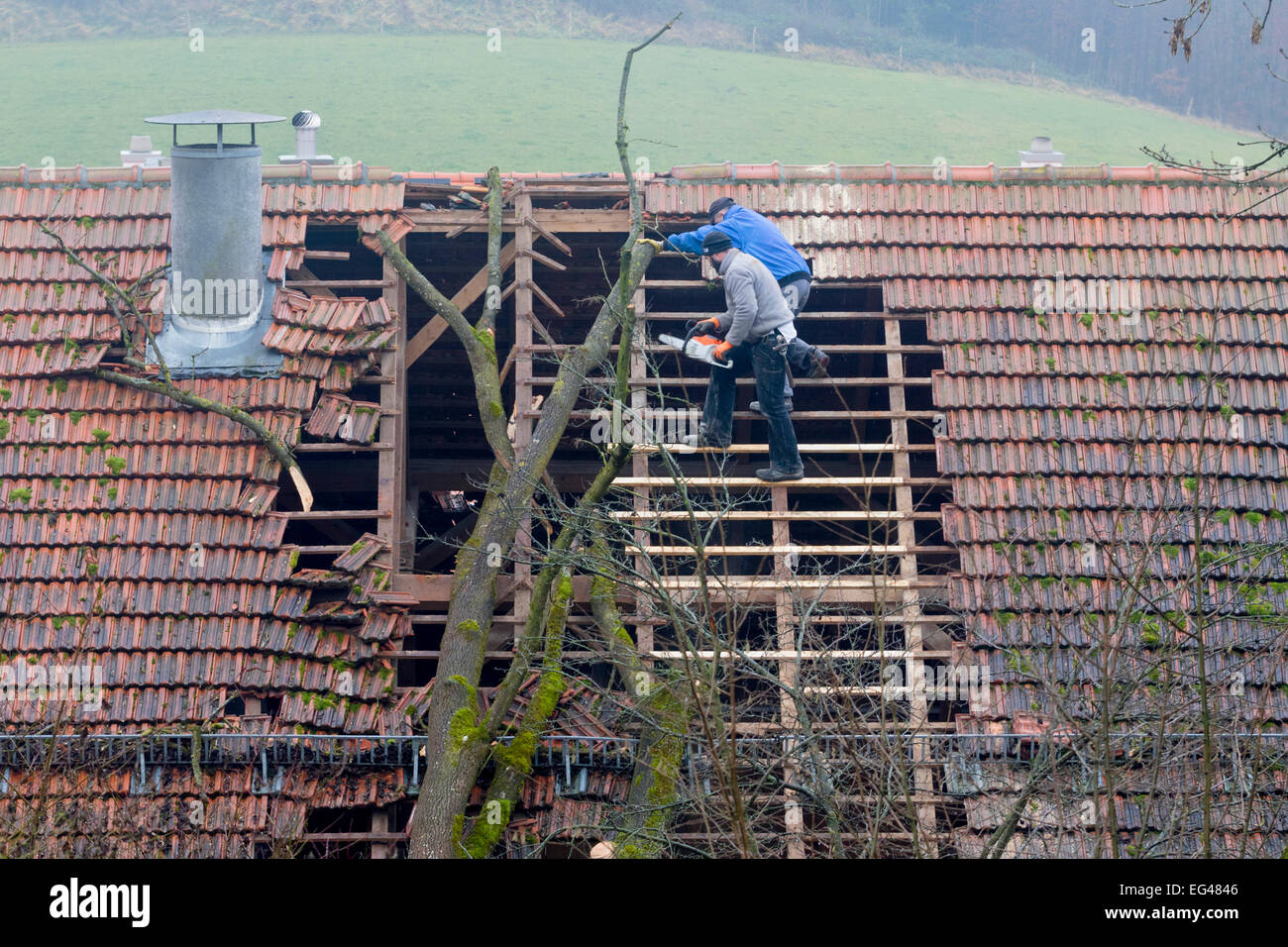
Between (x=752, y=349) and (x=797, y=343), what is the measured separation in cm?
33

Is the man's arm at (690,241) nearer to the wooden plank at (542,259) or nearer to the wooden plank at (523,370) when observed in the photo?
the wooden plank at (542,259)

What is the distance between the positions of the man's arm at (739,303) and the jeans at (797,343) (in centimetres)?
44

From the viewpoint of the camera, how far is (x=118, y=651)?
9.52m

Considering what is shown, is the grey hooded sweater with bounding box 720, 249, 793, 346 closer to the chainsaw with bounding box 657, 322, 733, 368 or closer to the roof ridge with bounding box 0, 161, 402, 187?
the chainsaw with bounding box 657, 322, 733, 368

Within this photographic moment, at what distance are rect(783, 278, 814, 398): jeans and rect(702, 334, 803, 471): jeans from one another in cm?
12

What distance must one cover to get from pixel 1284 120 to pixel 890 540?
121ft

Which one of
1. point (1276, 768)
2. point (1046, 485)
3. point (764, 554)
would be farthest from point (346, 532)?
point (1276, 768)

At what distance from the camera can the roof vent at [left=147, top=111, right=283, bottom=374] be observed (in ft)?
34.2

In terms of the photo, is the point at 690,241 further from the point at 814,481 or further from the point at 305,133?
the point at 305,133

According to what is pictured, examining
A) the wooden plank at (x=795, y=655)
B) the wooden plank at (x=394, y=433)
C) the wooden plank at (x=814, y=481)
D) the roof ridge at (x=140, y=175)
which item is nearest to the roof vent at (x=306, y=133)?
the roof ridge at (x=140, y=175)

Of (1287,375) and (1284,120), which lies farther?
(1284,120)

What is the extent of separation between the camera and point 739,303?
9.45 metres

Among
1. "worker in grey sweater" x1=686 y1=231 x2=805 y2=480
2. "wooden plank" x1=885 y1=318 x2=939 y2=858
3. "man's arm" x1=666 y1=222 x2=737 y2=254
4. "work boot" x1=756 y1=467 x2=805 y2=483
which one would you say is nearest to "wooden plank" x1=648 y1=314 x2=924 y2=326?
"wooden plank" x1=885 y1=318 x2=939 y2=858
